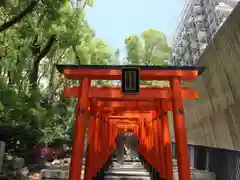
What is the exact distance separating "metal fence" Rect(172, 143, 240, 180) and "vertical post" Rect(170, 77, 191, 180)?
5015 mm

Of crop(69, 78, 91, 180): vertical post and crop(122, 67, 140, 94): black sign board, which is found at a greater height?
crop(122, 67, 140, 94): black sign board

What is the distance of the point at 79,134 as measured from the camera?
6.50 metres

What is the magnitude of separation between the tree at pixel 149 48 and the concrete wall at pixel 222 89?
15247 millimetres

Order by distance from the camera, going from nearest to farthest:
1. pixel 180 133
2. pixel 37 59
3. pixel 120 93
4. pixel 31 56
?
pixel 180 133 → pixel 120 93 → pixel 31 56 → pixel 37 59

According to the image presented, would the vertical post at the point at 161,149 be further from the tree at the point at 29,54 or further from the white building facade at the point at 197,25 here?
the white building facade at the point at 197,25

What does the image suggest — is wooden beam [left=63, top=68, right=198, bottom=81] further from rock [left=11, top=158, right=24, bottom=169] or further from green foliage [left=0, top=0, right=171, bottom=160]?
rock [left=11, top=158, right=24, bottom=169]

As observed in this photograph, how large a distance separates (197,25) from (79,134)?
18825mm

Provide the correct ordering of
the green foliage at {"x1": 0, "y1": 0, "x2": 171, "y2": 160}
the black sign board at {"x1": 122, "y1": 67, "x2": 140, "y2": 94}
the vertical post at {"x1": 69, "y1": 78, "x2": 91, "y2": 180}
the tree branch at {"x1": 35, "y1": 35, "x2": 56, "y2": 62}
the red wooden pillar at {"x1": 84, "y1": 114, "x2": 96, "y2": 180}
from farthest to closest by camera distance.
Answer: the tree branch at {"x1": 35, "y1": 35, "x2": 56, "y2": 62} < the red wooden pillar at {"x1": 84, "y1": 114, "x2": 96, "y2": 180} < the green foliage at {"x1": 0, "y1": 0, "x2": 171, "y2": 160} < the black sign board at {"x1": 122, "y1": 67, "x2": 140, "y2": 94} < the vertical post at {"x1": 69, "y1": 78, "x2": 91, "y2": 180}

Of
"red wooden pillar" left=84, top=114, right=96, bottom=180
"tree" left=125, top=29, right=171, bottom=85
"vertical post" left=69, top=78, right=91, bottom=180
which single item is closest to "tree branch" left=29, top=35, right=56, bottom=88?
"red wooden pillar" left=84, top=114, right=96, bottom=180

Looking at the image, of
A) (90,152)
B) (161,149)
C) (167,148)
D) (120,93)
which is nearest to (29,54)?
(90,152)

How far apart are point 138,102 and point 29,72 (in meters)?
7.03

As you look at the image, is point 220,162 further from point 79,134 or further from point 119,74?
point 79,134

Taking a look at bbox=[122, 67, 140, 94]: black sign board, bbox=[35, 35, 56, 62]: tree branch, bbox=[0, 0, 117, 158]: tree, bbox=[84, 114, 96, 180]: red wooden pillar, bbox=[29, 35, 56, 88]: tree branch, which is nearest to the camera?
bbox=[122, 67, 140, 94]: black sign board

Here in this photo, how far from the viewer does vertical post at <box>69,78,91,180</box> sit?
624cm
